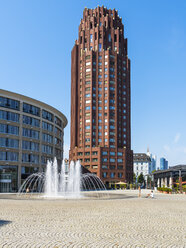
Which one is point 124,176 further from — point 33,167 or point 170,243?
point 170,243

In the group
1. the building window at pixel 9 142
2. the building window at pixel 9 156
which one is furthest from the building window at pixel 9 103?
the building window at pixel 9 156

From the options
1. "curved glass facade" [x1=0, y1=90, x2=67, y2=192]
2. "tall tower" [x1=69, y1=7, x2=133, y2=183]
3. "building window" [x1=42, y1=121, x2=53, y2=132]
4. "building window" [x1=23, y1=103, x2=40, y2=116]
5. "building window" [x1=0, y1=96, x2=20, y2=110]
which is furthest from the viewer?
"tall tower" [x1=69, y1=7, x2=133, y2=183]

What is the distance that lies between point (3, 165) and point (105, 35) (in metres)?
82.2

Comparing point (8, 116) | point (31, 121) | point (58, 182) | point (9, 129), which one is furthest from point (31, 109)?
point (58, 182)

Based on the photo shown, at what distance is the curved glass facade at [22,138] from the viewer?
66.7 metres

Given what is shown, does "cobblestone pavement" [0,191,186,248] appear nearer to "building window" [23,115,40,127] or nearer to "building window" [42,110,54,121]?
"building window" [23,115,40,127]

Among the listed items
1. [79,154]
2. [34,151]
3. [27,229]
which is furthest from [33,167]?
[27,229]

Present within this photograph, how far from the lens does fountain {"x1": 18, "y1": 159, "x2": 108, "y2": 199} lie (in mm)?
52684

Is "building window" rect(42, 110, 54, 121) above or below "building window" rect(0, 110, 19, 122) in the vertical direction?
above

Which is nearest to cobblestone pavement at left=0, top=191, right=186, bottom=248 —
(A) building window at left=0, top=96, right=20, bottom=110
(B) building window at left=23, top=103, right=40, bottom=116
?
(A) building window at left=0, top=96, right=20, bottom=110

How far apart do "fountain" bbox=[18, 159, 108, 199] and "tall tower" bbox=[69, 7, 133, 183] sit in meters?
17.5

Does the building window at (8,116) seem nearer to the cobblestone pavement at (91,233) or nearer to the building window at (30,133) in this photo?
the building window at (30,133)

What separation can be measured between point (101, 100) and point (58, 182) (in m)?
51.2

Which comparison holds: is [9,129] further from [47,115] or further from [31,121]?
[47,115]
